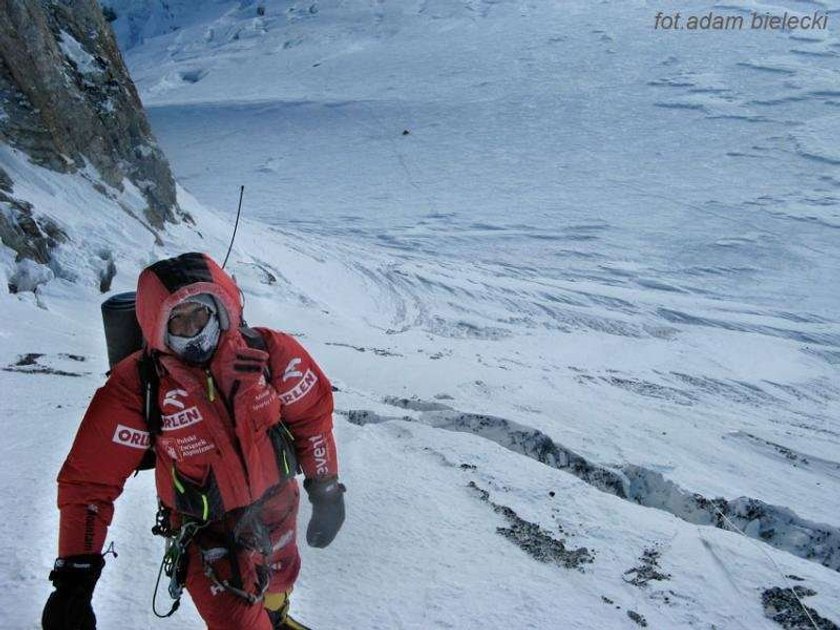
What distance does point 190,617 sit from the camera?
2.88m

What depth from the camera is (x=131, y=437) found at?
222 cm

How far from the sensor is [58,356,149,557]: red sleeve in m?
2.15

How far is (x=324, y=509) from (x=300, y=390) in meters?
0.49

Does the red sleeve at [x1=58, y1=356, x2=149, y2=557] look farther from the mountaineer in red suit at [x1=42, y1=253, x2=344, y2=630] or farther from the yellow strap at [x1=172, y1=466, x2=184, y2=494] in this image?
the yellow strap at [x1=172, y1=466, x2=184, y2=494]

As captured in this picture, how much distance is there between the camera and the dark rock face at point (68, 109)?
1064cm

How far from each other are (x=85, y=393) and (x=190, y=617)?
2744mm

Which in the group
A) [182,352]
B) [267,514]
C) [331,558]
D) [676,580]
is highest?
[182,352]

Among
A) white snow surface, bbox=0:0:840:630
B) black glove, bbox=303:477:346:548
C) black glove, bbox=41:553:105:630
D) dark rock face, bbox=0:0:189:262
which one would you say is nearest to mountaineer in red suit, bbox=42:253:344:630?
black glove, bbox=41:553:105:630

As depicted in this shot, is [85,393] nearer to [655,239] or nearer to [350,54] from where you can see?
[655,239]

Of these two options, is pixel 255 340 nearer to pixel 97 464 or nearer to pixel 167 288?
pixel 167 288

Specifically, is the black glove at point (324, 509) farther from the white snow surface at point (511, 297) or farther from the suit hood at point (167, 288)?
the suit hood at point (167, 288)

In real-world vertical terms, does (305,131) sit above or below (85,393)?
below

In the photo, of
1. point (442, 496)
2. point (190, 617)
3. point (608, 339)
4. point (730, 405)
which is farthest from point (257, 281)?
point (190, 617)

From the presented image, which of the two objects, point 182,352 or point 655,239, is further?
point 655,239
